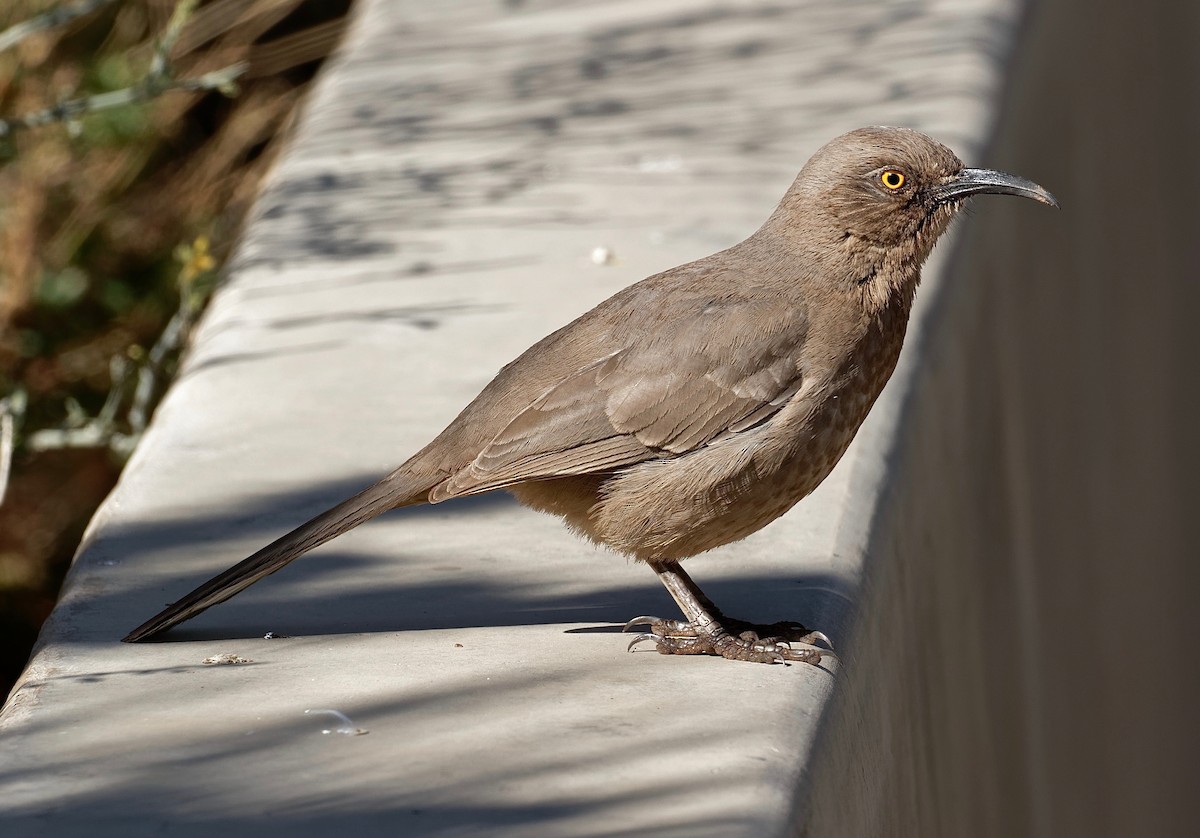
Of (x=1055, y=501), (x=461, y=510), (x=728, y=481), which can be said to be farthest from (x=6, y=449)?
(x=1055, y=501)

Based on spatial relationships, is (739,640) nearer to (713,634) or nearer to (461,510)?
(713,634)

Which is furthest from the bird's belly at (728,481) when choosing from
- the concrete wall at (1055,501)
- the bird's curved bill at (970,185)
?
the bird's curved bill at (970,185)

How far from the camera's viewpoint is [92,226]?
265 inches

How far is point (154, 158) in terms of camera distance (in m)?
7.53

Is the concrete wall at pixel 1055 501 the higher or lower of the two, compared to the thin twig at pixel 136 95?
lower

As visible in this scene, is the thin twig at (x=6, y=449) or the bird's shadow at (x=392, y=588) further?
the thin twig at (x=6, y=449)

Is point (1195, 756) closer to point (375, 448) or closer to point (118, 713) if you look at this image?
point (375, 448)

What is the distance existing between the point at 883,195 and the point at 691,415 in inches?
27.2

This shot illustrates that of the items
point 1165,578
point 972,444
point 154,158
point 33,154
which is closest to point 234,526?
point 972,444

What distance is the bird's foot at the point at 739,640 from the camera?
3.17 meters

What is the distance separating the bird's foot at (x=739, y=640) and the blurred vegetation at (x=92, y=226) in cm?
228

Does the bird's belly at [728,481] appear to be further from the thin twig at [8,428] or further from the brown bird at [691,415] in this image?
the thin twig at [8,428]

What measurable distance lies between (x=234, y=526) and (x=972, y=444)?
6.95 ft

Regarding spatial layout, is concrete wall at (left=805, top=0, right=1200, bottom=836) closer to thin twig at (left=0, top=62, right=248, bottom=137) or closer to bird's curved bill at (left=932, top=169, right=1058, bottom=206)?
bird's curved bill at (left=932, top=169, right=1058, bottom=206)
